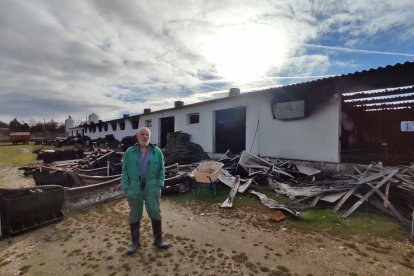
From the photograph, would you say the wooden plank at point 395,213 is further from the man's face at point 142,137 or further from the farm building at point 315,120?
the man's face at point 142,137

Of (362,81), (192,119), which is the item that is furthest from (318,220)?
(192,119)

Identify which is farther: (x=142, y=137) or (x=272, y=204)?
(x=272, y=204)

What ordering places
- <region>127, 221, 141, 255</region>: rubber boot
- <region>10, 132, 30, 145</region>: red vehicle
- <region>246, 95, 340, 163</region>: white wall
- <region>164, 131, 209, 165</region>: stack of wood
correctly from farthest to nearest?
<region>10, 132, 30, 145</region>: red vehicle → <region>164, 131, 209, 165</region>: stack of wood → <region>246, 95, 340, 163</region>: white wall → <region>127, 221, 141, 255</region>: rubber boot

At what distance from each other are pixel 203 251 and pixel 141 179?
1610 millimetres

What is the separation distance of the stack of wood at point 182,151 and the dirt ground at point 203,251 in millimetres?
7426

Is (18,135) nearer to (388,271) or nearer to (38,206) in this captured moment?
(38,206)

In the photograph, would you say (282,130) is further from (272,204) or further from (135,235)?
(135,235)

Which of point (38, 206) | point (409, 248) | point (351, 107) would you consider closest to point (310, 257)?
point (409, 248)

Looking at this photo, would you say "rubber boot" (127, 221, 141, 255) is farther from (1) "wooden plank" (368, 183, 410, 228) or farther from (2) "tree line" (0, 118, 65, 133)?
(2) "tree line" (0, 118, 65, 133)

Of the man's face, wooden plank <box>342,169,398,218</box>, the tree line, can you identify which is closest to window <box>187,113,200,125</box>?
wooden plank <box>342,169,398,218</box>

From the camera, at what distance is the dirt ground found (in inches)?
140

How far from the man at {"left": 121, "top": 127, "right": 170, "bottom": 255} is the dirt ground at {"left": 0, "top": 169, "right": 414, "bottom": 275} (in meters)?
0.47

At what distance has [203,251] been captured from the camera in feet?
13.4

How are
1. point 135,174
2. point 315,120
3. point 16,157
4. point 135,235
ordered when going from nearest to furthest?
point 135,174 → point 135,235 → point 315,120 → point 16,157
